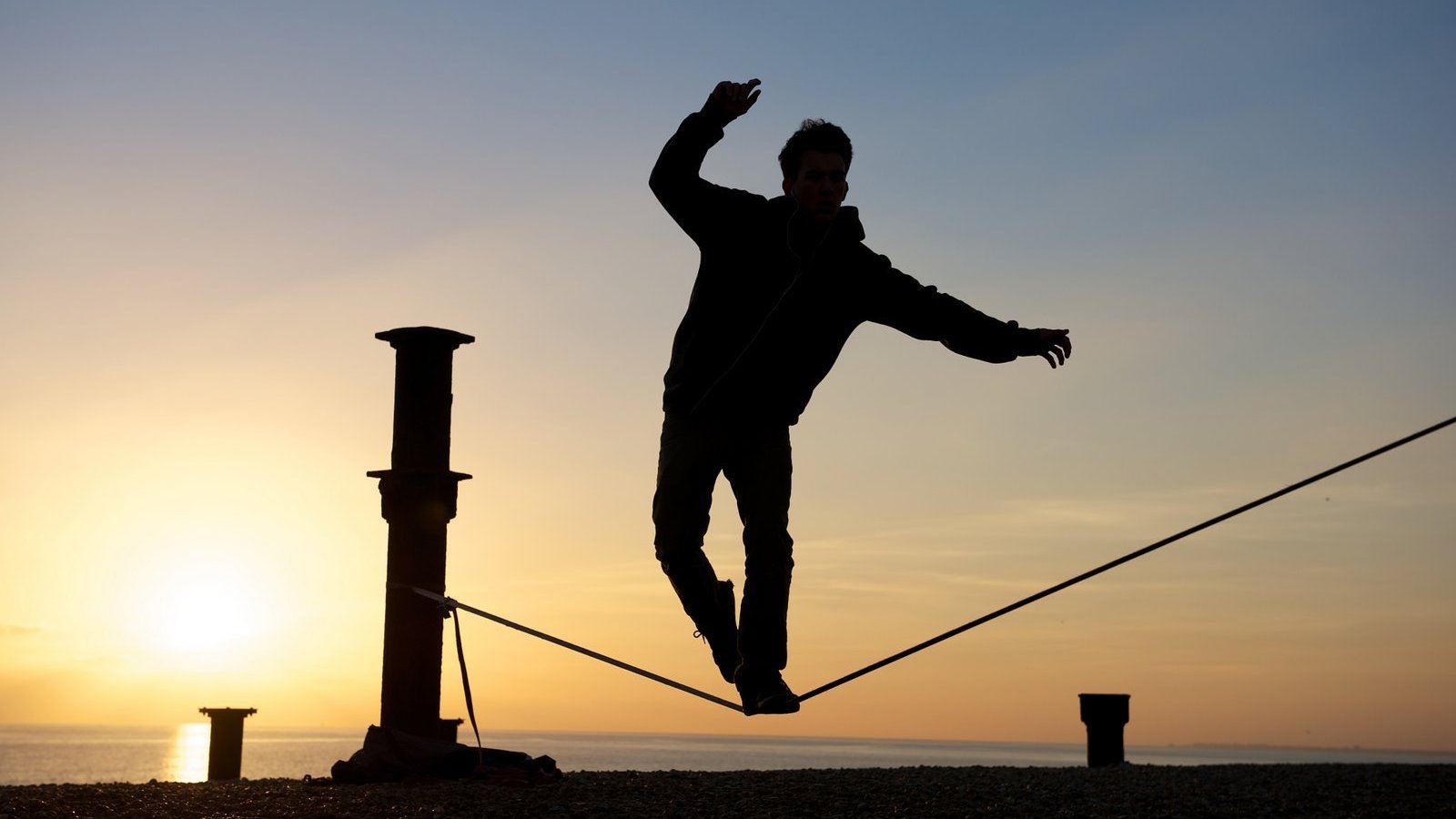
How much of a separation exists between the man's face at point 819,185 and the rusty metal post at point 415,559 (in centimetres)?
288

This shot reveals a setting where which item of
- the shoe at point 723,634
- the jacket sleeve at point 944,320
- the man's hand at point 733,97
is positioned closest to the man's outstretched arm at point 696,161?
the man's hand at point 733,97

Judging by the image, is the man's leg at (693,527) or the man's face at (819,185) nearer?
the man's face at (819,185)

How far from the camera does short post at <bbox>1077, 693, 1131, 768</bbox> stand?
12320 mm

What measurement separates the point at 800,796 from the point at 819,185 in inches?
150

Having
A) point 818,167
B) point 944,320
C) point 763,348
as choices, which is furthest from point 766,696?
point 818,167

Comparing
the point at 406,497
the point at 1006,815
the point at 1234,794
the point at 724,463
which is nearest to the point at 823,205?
the point at 724,463

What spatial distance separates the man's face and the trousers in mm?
1055

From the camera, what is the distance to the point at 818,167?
247 inches

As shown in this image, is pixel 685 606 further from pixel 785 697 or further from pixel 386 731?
pixel 386 731

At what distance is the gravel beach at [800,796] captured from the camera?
7070 millimetres

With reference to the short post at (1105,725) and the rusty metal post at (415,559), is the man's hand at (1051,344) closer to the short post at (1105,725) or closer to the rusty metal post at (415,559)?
the rusty metal post at (415,559)

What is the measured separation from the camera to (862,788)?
28.2ft

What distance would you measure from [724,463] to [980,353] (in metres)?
1.38

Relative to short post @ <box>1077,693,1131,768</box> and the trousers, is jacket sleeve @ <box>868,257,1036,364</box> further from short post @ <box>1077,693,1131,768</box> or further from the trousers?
short post @ <box>1077,693,1131,768</box>
